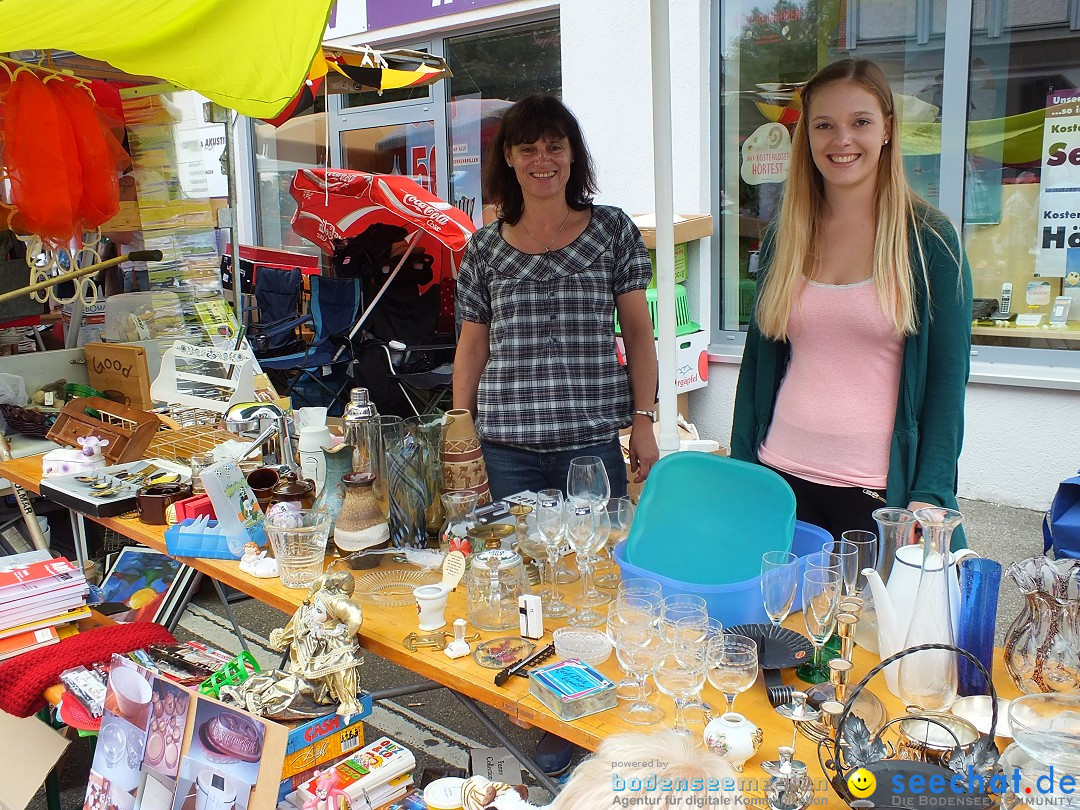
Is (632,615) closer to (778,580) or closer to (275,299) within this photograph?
(778,580)

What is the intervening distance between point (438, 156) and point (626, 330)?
204 inches

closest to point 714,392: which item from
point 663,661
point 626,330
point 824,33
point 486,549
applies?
point 824,33

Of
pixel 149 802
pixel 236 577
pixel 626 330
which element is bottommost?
pixel 149 802

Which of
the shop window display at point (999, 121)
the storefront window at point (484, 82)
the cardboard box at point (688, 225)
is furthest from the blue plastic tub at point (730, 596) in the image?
the storefront window at point (484, 82)

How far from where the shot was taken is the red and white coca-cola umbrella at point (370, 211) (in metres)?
5.34

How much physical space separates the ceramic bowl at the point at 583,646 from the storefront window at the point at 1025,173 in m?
3.87

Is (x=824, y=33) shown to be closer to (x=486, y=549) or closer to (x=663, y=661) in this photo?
(x=486, y=549)

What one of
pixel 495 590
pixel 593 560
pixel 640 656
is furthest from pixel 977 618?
pixel 495 590

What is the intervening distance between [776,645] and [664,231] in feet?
3.86

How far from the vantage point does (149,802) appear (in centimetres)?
167

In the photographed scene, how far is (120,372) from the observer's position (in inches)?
160

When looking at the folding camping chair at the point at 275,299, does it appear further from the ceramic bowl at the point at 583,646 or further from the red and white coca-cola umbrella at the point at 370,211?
the ceramic bowl at the point at 583,646

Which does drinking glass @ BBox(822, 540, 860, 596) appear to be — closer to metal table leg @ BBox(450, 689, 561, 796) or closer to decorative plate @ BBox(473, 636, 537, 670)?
decorative plate @ BBox(473, 636, 537, 670)

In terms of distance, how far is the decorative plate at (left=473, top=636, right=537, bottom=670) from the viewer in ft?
5.50
